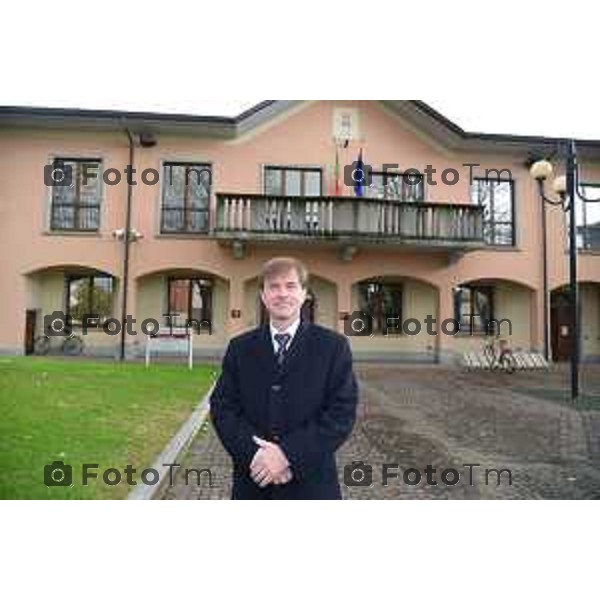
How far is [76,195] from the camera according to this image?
83.9 inches

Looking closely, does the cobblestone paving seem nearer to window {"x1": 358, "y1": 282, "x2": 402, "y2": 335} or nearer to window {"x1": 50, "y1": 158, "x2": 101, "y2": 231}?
window {"x1": 358, "y1": 282, "x2": 402, "y2": 335}

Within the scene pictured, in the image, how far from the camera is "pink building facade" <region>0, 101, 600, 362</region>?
Result: 2.06 metres

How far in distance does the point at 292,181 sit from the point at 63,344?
3.68 feet

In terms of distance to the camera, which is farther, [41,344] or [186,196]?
[186,196]

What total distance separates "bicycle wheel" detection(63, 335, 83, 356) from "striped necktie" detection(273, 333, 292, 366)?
36.2 inches

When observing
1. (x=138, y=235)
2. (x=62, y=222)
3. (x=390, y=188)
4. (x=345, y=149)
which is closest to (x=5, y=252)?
(x=62, y=222)

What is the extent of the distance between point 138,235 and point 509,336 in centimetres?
159

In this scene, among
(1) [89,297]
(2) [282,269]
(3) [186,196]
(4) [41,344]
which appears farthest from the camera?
(3) [186,196]

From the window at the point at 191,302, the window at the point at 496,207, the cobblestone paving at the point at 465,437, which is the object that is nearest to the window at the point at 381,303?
the cobblestone paving at the point at 465,437

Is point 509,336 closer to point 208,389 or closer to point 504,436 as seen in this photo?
point 504,436

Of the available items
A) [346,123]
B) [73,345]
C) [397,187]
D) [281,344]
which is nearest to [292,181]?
[346,123]

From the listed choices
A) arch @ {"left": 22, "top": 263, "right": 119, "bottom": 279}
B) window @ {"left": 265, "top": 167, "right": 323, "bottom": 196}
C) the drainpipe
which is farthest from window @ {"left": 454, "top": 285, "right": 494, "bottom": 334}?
arch @ {"left": 22, "top": 263, "right": 119, "bottom": 279}

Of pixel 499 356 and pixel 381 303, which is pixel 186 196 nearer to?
pixel 381 303

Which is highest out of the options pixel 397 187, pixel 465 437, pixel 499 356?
pixel 397 187
